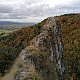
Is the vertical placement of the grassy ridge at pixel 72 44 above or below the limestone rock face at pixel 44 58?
below

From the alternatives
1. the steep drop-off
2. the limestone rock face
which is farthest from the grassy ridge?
the limestone rock face

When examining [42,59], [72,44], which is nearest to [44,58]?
[42,59]

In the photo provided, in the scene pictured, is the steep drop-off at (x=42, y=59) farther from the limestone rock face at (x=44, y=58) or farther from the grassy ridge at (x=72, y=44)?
the grassy ridge at (x=72, y=44)

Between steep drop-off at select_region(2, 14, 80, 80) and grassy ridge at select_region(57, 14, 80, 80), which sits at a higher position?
steep drop-off at select_region(2, 14, 80, 80)

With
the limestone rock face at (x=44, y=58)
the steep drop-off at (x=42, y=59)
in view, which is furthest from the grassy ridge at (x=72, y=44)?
the limestone rock face at (x=44, y=58)

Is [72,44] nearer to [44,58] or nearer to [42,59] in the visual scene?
[44,58]

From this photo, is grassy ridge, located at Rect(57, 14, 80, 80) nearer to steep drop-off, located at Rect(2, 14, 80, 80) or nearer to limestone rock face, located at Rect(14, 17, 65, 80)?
steep drop-off, located at Rect(2, 14, 80, 80)

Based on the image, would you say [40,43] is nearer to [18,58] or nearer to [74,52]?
[18,58]

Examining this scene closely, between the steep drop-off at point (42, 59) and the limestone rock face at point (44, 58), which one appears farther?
the limestone rock face at point (44, 58)
